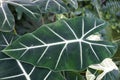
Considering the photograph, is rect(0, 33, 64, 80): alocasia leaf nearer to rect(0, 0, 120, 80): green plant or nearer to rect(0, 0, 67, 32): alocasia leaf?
rect(0, 0, 120, 80): green plant

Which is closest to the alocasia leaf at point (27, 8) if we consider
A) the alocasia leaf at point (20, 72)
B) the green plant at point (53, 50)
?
the green plant at point (53, 50)

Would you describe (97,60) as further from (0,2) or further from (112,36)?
(112,36)

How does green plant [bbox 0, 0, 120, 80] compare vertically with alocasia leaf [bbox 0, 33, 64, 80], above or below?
above

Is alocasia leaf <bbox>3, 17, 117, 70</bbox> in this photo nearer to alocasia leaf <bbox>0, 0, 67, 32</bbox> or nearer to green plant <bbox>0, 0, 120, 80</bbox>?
green plant <bbox>0, 0, 120, 80</bbox>

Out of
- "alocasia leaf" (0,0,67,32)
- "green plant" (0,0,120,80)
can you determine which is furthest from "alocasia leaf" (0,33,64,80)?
"alocasia leaf" (0,0,67,32)

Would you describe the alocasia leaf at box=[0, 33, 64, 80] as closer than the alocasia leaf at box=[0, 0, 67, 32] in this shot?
Yes

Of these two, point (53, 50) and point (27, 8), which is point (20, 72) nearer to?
point (53, 50)

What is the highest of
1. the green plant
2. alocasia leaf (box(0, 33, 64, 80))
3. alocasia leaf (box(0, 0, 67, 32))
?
alocasia leaf (box(0, 0, 67, 32))
